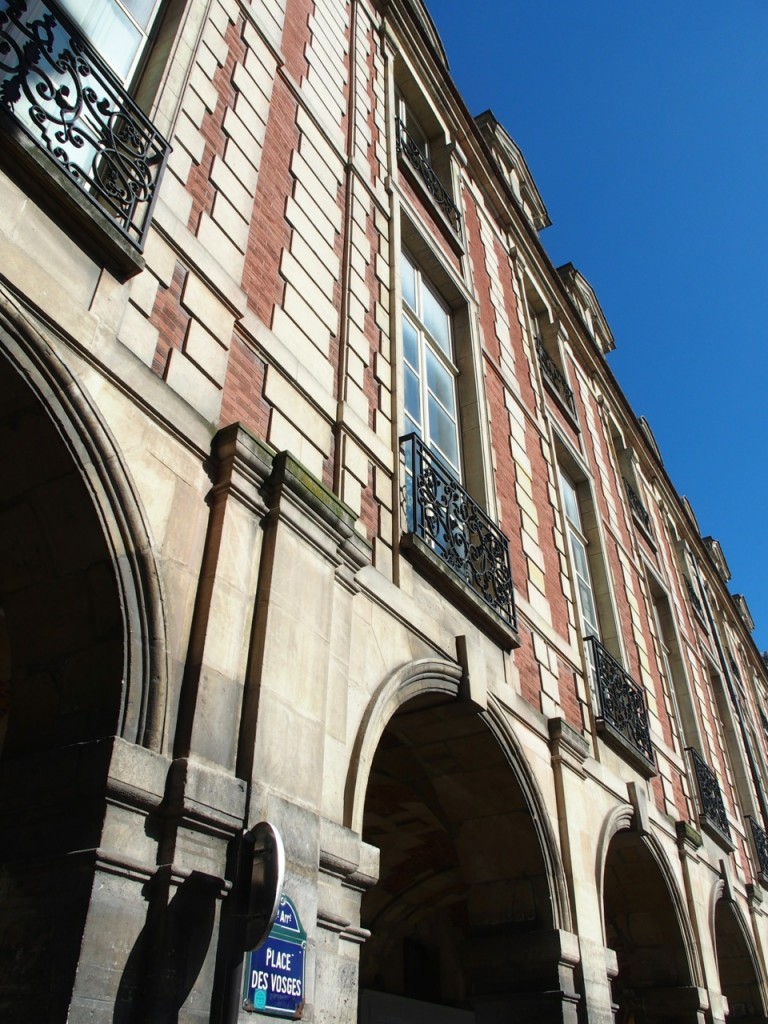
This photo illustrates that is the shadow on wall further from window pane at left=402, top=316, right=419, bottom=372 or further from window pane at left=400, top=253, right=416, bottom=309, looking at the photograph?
window pane at left=400, top=253, right=416, bottom=309

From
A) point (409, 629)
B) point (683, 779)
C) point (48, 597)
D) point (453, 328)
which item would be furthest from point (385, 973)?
point (48, 597)

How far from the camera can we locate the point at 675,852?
29.3 ft

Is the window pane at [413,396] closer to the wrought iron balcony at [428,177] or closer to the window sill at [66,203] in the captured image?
the wrought iron balcony at [428,177]

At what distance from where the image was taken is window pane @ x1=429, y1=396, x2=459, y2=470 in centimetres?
730

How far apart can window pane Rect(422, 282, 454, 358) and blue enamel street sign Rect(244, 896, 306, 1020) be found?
5.79 metres

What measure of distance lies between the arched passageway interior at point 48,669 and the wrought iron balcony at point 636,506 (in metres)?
11.2

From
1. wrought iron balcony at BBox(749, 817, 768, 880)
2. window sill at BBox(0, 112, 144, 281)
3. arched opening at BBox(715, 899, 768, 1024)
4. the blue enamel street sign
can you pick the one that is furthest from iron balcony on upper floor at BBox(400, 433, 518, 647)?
wrought iron balcony at BBox(749, 817, 768, 880)

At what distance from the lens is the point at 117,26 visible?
5273mm


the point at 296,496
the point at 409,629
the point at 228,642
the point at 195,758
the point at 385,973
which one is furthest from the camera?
the point at 385,973

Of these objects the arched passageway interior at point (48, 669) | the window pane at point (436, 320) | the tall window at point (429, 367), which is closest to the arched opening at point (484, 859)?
the tall window at point (429, 367)

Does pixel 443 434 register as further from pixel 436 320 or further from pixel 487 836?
pixel 487 836

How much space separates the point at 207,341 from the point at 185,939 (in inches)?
108

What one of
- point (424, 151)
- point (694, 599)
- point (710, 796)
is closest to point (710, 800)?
point (710, 796)

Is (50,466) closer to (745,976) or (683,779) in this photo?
(683,779)
